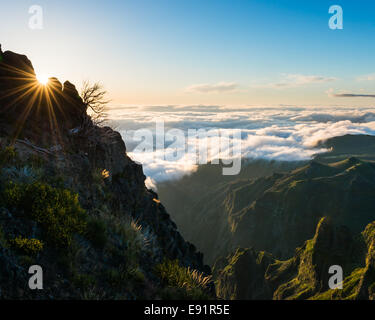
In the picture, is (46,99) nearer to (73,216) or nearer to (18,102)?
(18,102)

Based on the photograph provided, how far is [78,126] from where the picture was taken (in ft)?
59.3

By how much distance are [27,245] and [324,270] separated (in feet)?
448

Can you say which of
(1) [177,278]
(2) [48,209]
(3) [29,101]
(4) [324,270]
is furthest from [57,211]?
(4) [324,270]

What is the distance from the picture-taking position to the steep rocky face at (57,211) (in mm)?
7418

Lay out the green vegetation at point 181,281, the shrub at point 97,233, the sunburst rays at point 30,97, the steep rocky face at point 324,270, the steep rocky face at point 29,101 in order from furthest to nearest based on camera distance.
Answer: the steep rocky face at point 324,270 < the sunburst rays at point 30,97 < the steep rocky face at point 29,101 < the shrub at point 97,233 < the green vegetation at point 181,281

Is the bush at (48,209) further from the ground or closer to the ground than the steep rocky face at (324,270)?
further from the ground

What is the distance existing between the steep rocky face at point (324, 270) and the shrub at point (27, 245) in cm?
9712

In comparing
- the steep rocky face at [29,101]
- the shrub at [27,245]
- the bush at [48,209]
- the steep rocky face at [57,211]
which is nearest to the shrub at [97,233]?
the steep rocky face at [57,211]

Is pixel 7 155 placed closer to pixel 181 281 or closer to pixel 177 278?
pixel 177 278

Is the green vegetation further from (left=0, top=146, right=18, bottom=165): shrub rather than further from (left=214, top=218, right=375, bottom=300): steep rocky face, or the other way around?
(left=214, top=218, right=375, bottom=300): steep rocky face

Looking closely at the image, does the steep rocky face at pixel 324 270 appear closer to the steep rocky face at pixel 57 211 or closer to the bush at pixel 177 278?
the bush at pixel 177 278

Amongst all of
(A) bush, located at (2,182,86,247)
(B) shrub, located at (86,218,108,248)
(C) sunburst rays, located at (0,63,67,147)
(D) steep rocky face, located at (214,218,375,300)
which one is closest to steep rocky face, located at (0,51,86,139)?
(C) sunburst rays, located at (0,63,67,147)
